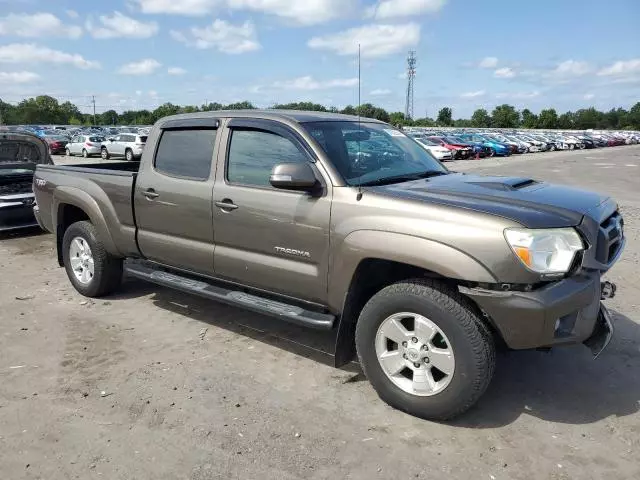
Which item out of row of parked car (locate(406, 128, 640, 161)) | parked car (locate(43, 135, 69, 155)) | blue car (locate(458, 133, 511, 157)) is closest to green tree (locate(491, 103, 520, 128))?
row of parked car (locate(406, 128, 640, 161))

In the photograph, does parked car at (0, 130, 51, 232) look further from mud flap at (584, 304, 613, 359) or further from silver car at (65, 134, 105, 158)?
silver car at (65, 134, 105, 158)

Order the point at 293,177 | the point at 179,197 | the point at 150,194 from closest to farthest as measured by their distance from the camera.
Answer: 1. the point at 293,177
2. the point at 179,197
3. the point at 150,194

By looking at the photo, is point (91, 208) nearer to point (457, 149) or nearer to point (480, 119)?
point (457, 149)

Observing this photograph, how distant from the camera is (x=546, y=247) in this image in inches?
121

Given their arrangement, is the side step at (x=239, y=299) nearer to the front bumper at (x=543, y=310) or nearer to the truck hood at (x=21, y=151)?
the front bumper at (x=543, y=310)

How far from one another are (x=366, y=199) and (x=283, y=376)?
1.49 m

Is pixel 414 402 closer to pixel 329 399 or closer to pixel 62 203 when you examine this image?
pixel 329 399

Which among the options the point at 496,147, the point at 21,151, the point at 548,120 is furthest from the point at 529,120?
the point at 21,151

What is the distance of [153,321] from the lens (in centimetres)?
518

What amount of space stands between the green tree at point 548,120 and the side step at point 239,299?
457ft

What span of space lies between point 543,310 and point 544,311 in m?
0.01

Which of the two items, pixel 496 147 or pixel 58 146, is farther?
pixel 496 147

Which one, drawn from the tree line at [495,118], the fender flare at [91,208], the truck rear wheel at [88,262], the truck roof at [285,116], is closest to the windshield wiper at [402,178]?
the truck roof at [285,116]

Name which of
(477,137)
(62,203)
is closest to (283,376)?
(62,203)
